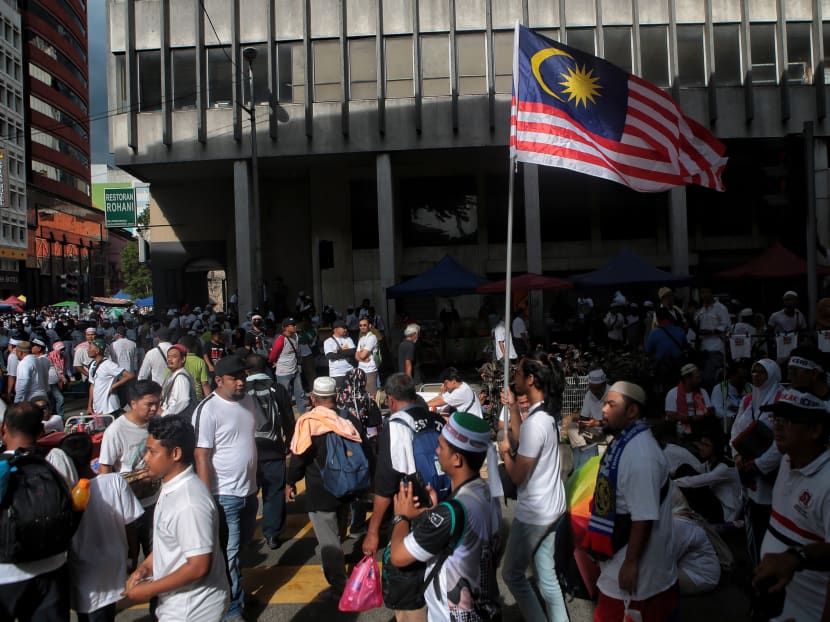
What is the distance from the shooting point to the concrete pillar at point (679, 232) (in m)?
26.2

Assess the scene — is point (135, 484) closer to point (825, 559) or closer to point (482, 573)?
point (482, 573)

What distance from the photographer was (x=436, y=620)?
3604 millimetres

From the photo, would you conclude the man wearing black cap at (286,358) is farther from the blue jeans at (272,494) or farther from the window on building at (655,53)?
the window on building at (655,53)

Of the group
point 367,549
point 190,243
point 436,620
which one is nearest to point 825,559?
point 436,620

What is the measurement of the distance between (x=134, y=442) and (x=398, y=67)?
22.3m

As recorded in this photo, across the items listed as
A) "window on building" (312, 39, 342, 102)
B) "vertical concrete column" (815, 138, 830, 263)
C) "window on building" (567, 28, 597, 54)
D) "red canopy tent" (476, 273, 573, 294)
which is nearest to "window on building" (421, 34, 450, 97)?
"window on building" (312, 39, 342, 102)

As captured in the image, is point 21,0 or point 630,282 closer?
point 630,282

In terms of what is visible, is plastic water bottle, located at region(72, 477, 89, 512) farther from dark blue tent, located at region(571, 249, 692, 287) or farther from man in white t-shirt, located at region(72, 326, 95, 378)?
dark blue tent, located at region(571, 249, 692, 287)

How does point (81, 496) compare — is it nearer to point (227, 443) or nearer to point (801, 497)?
point (227, 443)

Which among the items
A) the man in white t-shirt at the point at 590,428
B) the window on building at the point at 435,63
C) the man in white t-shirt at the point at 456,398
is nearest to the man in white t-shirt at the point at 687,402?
the man in white t-shirt at the point at 590,428

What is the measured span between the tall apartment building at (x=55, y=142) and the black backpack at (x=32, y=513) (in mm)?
59071

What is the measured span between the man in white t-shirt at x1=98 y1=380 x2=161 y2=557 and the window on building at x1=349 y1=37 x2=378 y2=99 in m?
21.7

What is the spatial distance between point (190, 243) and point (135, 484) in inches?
1109

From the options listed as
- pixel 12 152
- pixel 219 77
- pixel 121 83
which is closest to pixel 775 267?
pixel 219 77
